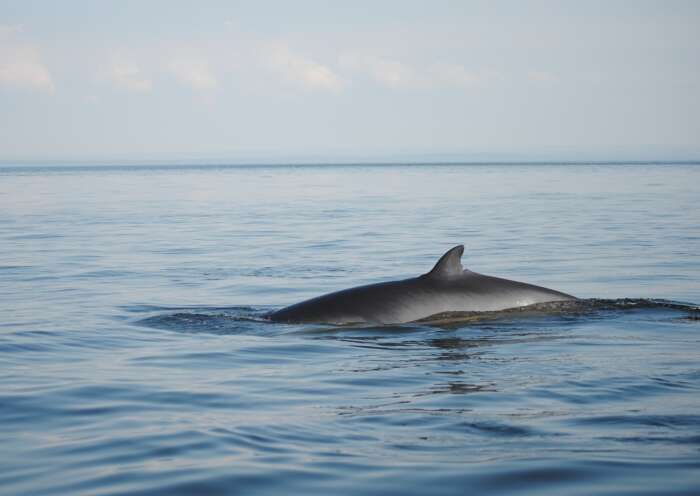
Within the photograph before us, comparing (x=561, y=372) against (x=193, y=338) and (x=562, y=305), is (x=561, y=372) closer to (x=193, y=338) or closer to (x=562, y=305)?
(x=562, y=305)

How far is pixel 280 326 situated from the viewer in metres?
12.7

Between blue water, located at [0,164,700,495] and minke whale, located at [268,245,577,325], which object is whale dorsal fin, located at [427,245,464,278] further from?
blue water, located at [0,164,700,495]

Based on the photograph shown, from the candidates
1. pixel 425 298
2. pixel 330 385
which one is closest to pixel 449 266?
pixel 425 298

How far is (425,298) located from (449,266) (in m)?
0.43

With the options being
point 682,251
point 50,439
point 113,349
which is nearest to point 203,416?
point 50,439

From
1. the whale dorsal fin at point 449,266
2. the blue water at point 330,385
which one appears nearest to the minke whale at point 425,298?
the whale dorsal fin at point 449,266

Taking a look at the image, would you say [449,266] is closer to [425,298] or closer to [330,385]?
[425,298]

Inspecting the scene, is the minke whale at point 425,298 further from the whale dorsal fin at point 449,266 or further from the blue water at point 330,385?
the blue water at point 330,385

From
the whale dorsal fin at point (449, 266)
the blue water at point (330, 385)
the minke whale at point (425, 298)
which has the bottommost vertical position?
the blue water at point (330, 385)

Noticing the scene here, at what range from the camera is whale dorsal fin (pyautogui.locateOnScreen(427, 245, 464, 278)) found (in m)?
12.0

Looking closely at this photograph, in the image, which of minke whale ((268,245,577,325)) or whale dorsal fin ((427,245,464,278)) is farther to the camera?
minke whale ((268,245,577,325))

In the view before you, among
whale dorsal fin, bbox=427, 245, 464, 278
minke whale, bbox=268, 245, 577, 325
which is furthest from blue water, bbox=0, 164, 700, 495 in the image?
whale dorsal fin, bbox=427, 245, 464, 278

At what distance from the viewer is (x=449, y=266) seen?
1219 centimetres

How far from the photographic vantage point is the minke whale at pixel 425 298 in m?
12.1
